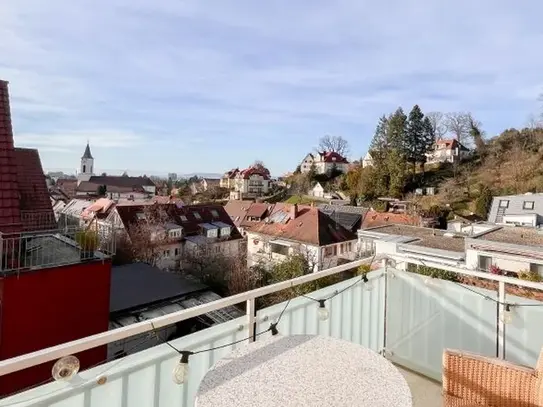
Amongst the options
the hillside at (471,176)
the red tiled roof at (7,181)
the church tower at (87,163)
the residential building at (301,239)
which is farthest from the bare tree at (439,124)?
the church tower at (87,163)

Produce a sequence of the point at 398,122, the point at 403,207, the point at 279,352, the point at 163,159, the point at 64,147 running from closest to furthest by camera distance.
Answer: the point at 279,352 < the point at 403,207 < the point at 398,122 < the point at 163,159 < the point at 64,147

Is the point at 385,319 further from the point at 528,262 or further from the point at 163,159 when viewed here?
the point at 163,159

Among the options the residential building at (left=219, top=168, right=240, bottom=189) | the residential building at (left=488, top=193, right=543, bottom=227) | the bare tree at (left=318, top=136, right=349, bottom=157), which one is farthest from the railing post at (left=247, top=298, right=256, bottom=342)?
the residential building at (left=219, top=168, right=240, bottom=189)

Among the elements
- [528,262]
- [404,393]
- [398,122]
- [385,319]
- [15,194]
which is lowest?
[528,262]

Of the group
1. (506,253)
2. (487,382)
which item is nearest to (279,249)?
(506,253)

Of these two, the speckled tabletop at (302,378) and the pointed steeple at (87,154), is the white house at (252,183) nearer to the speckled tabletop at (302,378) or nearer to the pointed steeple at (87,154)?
the pointed steeple at (87,154)

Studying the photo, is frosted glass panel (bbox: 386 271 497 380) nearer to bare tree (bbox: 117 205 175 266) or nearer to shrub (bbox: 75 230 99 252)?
shrub (bbox: 75 230 99 252)

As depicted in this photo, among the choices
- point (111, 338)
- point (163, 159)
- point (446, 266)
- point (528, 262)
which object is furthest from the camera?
point (163, 159)

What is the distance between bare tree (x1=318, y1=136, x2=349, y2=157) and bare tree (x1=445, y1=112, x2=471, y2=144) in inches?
535

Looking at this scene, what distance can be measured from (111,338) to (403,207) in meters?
30.2

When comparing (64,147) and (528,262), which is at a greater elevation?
(64,147)

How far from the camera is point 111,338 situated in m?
1.23

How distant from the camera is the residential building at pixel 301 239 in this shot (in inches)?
804

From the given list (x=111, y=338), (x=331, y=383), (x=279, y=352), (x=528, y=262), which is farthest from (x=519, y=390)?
(x=528, y=262)
